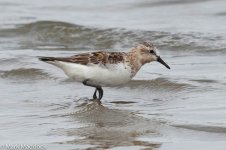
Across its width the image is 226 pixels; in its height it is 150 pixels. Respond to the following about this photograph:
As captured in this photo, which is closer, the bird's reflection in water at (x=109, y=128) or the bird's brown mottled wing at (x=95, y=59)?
the bird's reflection in water at (x=109, y=128)

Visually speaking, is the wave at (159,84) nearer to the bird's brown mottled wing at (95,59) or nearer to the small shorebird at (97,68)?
the small shorebird at (97,68)

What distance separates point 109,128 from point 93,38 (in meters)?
7.38

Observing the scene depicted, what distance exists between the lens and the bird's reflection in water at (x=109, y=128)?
7031 millimetres

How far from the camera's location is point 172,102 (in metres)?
9.25

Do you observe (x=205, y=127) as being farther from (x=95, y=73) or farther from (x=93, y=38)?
(x=93, y=38)

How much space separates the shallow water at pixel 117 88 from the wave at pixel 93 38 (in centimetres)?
2

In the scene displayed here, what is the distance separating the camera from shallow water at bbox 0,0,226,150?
24.2ft

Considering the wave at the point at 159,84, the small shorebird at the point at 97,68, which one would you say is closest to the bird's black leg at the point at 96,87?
the small shorebird at the point at 97,68

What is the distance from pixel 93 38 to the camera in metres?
14.9

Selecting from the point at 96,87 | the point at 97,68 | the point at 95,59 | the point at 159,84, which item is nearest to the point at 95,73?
the point at 97,68

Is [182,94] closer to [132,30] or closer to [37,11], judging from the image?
[132,30]

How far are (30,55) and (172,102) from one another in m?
4.24

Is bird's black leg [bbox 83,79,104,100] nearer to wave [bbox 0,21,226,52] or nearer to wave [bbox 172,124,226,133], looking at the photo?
wave [bbox 172,124,226,133]

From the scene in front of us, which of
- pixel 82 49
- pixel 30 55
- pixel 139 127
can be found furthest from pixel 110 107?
pixel 82 49
